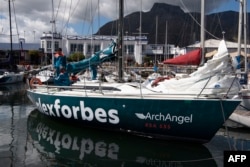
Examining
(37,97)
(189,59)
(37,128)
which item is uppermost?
(189,59)

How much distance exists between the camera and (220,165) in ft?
30.9

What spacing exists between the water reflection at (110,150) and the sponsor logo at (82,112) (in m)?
0.60

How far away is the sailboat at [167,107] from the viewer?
10.6 metres

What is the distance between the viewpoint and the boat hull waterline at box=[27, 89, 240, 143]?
10547mm

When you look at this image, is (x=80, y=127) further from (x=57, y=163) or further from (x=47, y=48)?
(x=47, y=48)

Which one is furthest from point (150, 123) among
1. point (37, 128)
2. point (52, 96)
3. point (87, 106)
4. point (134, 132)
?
point (37, 128)

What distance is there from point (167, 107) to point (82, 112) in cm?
329

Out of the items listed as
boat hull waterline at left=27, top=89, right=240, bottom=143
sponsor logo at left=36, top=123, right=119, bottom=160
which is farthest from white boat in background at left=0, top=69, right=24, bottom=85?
boat hull waterline at left=27, top=89, right=240, bottom=143

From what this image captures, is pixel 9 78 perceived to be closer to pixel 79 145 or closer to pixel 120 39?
pixel 120 39

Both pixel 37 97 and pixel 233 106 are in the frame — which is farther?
pixel 37 97

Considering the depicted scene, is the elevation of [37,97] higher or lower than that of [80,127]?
higher

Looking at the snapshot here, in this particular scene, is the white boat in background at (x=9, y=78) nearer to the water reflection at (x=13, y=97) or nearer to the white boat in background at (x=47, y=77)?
the water reflection at (x=13, y=97)

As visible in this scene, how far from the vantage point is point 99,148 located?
10898mm

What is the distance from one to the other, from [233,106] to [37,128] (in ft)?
Answer: 26.2
